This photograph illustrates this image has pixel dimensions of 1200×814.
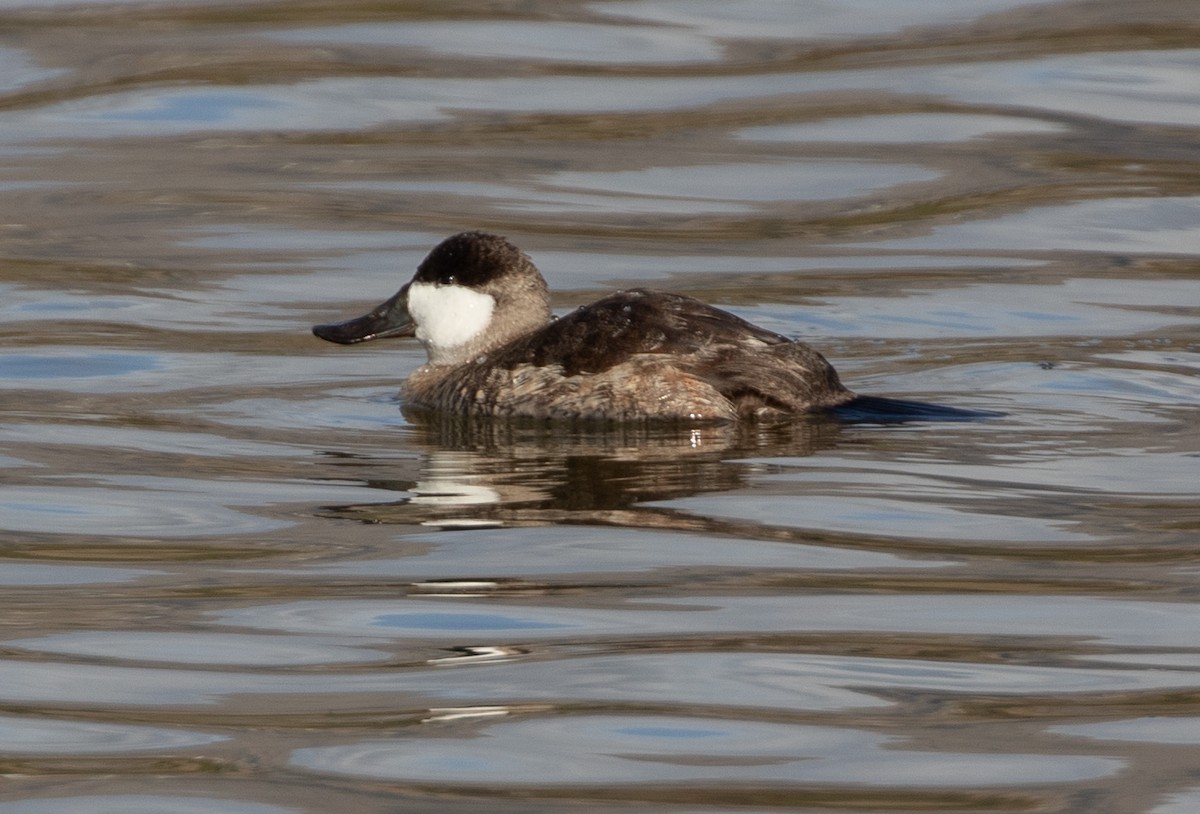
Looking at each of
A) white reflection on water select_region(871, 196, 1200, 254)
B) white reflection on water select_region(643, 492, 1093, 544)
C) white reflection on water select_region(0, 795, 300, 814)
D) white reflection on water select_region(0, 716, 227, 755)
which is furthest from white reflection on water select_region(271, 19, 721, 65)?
white reflection on water select_region(0, 795, 300, 814)

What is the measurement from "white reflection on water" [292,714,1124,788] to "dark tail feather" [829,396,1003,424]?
3391 mm

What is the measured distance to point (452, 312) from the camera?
910cm

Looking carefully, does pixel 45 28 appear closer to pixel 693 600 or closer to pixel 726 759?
pixel 693 600

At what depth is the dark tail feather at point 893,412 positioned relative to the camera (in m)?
7.98

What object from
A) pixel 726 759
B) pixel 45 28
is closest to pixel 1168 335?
pixel 726 759

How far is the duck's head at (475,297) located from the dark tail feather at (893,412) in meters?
1.55

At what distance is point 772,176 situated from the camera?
13.9 m

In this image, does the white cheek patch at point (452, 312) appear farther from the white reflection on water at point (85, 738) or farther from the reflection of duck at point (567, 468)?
the white reflection on water at point (85, 738)

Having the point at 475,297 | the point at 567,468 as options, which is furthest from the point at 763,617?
the point at 475,297

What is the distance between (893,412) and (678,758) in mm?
3713

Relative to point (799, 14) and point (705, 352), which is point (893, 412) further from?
point (799, 14)

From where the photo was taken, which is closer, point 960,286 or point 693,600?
point 693,600

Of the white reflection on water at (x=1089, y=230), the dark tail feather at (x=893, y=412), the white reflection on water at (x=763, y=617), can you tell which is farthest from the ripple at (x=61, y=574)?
the white reflection on water at (x=1089, y=230)

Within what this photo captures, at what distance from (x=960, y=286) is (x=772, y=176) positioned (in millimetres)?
2762
